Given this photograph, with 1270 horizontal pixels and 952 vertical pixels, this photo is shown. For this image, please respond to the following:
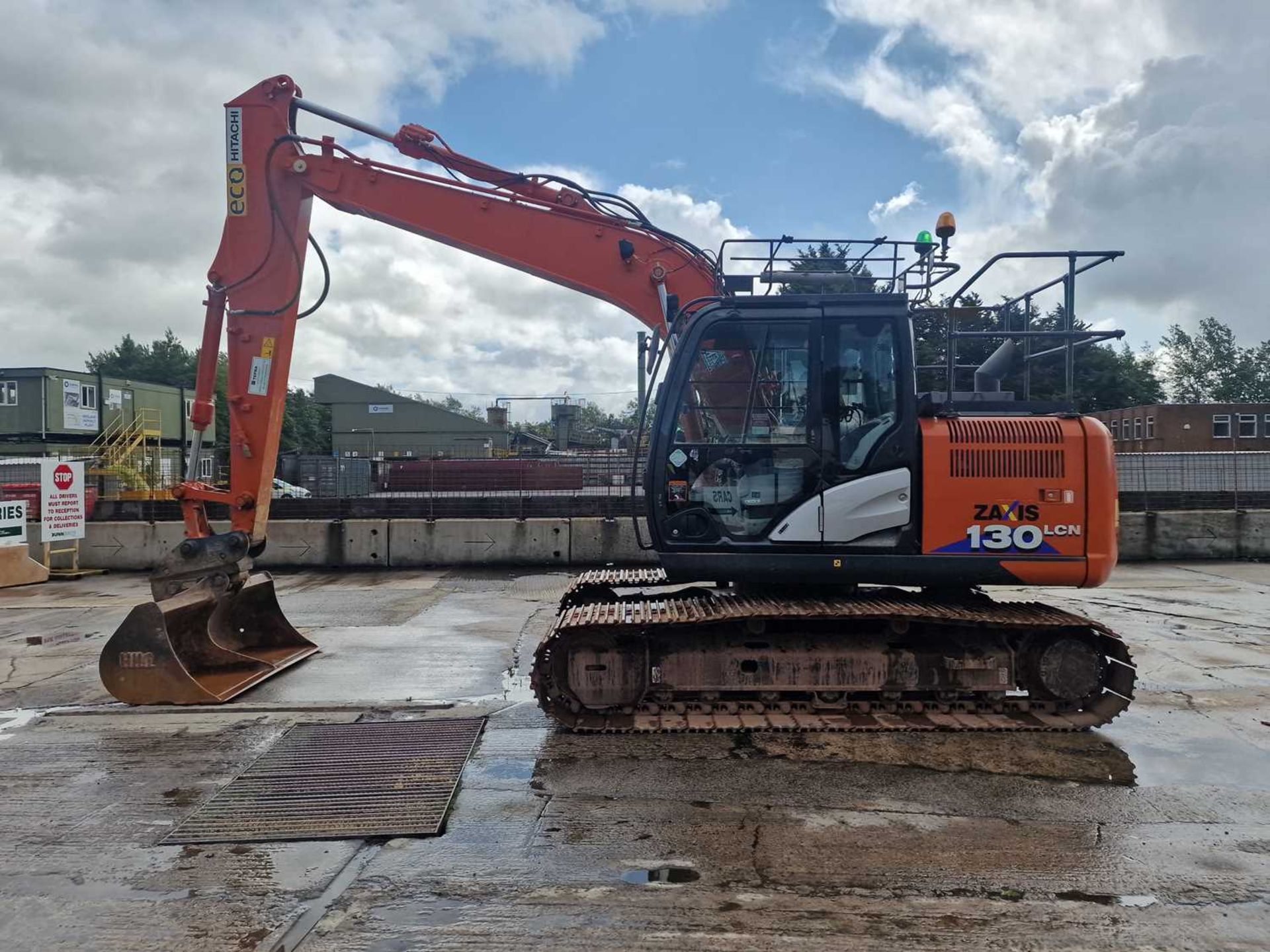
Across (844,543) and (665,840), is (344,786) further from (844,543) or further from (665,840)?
(844,543)

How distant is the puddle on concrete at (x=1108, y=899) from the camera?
3393 millimetres

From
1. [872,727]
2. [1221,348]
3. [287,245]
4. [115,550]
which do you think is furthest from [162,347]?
[1221,348]

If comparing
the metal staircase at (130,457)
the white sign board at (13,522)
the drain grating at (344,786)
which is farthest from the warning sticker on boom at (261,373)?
the metal staircase at (130,457)

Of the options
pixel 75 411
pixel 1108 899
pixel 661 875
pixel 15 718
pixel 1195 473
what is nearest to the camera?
pixel 1108 899

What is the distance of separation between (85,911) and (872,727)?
432 cm

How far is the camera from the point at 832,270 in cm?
662

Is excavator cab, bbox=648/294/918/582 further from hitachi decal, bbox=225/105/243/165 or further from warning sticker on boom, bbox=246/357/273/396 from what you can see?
hitachi decal, bbox=225/105/243/165

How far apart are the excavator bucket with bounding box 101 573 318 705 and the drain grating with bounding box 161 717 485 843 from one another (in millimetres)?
1198

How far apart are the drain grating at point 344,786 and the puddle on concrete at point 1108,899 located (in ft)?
9.42

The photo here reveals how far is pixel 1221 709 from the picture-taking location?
5961 millimetres

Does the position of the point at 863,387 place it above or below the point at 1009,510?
above

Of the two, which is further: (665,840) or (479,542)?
(479,542)

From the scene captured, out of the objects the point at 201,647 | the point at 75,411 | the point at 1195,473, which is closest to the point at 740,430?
the point at 201,647

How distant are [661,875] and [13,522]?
41.9 feet
